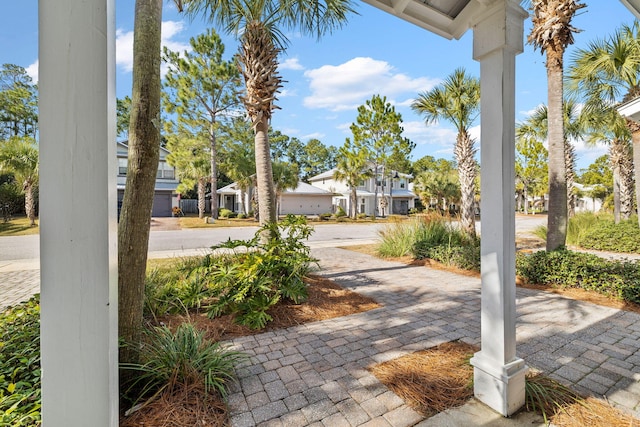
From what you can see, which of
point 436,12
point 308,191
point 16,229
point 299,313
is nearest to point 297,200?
point 308,191

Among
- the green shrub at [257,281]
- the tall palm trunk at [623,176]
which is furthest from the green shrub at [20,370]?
the tall palm trunk at [623,176]

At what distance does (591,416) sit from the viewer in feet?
6.72

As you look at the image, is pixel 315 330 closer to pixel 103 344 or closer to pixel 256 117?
pixel 103 344

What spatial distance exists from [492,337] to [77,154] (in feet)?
8.79

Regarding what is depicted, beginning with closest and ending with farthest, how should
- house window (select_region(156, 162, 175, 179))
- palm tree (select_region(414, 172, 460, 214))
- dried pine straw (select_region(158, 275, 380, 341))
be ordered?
1. dried pine straw (select_region(158, 275, 380, 341))
2. palm tree (select_region(414, 172, 460, 214))
3. house window (select_region(156, 162, 175, 179))

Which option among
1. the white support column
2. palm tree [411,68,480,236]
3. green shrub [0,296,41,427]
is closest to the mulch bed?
green shrub [0,296,41,427]

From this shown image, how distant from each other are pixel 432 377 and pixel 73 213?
279 centimetres

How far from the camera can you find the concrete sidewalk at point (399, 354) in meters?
2.12

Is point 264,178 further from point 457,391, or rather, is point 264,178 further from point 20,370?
point 457,391

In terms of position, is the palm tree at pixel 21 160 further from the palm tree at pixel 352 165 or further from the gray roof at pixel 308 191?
the palm tree at pixel 352 165

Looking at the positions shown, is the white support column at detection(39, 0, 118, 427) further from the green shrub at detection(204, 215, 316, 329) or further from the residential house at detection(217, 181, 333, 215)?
the residential house at detection(217, 181, 333, 215)

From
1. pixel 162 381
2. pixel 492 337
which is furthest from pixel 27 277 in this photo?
pixel 492 337

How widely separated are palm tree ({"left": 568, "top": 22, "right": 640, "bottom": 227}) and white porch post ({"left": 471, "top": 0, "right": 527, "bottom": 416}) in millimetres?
6698

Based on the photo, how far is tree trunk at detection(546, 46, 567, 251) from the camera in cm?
618
